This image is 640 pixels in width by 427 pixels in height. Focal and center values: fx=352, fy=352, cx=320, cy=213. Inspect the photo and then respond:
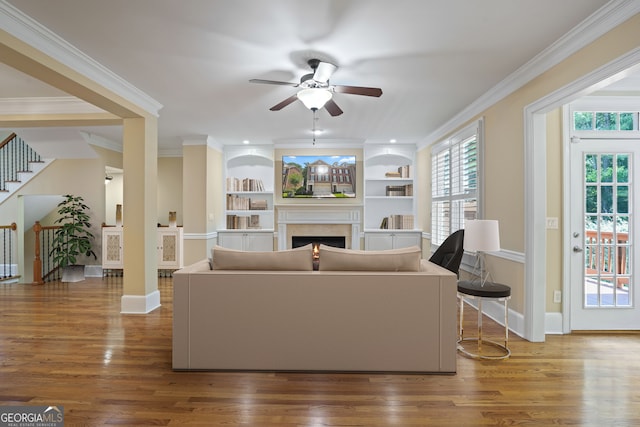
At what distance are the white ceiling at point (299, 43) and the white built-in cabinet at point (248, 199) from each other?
275cm

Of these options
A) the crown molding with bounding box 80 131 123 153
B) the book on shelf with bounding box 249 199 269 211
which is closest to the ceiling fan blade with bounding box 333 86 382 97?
the book on shelf with bounding box 249 199 269 211

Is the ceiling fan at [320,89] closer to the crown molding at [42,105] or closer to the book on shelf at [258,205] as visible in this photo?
the crown molding at [42,105]

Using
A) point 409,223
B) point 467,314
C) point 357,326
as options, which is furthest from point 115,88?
point 409,223

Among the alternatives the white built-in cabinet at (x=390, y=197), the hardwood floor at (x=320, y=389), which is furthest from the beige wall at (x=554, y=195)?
the white built-in cabinet at (x=390, y=197)

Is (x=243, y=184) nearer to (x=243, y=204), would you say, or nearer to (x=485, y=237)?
(x=243, y=204)

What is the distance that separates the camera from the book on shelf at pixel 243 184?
7367 mm

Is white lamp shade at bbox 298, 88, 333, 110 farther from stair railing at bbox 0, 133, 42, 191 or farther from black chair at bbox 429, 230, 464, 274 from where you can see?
stair railing at bbox 0, 133, 42, 191

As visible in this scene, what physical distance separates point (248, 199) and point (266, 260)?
493cm

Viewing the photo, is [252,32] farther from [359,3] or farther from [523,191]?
[523,191]

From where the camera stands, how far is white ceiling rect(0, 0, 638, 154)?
95.1 inches

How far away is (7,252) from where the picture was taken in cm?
684

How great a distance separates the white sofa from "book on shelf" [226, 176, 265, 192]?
15.8 ft

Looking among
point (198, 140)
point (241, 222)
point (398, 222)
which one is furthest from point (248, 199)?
point (398, 222)

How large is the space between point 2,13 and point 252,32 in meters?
1.69
